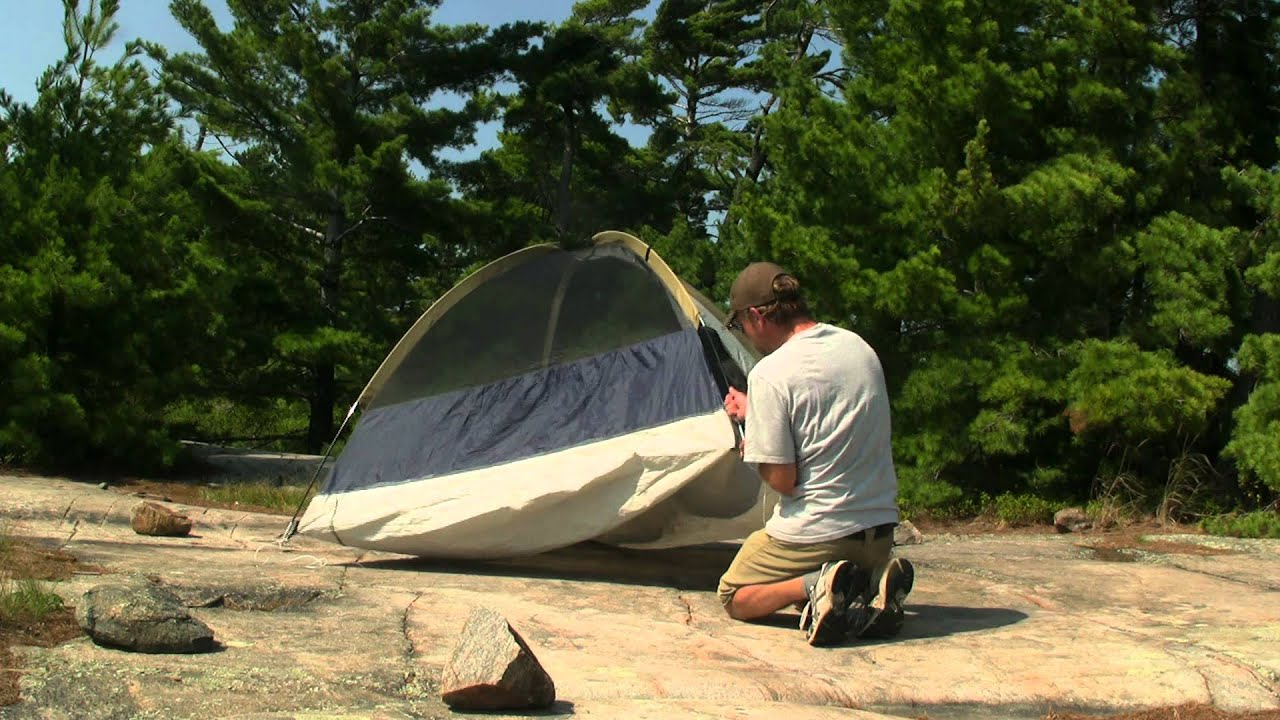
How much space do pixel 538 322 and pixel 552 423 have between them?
2.52ft

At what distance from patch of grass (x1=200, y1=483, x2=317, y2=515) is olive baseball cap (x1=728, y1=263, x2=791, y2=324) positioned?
481cm

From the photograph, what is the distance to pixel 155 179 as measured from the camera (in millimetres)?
10258

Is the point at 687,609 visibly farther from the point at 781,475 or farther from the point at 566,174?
the point at 566,174

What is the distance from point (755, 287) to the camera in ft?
14.3

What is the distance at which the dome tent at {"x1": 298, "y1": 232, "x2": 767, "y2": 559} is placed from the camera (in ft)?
17.5

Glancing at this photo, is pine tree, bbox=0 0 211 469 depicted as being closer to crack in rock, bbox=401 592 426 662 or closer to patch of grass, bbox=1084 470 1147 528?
crack in rock, bbox=401 592 426 662

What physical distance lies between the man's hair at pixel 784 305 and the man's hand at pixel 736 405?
508 millimetres

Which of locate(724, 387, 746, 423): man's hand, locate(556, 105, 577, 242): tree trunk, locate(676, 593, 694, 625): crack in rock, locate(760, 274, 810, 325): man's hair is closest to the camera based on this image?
locate(760, 274, 810, 325): man's hair

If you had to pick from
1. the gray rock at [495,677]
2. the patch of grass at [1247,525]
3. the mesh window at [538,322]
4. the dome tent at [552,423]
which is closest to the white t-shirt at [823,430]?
the dome tent at [552,423]

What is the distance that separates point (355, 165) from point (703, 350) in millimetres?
11761

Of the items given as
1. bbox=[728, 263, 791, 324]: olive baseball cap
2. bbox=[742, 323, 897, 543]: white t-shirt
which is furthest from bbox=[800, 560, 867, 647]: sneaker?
bbox=[728, 263, 791, 324]: olive baseball cap

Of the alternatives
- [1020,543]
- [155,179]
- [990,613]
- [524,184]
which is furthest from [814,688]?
[524,184]

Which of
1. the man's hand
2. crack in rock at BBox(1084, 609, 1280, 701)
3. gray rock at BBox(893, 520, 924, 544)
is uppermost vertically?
the man's hand

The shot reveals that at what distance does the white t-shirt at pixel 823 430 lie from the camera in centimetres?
421
